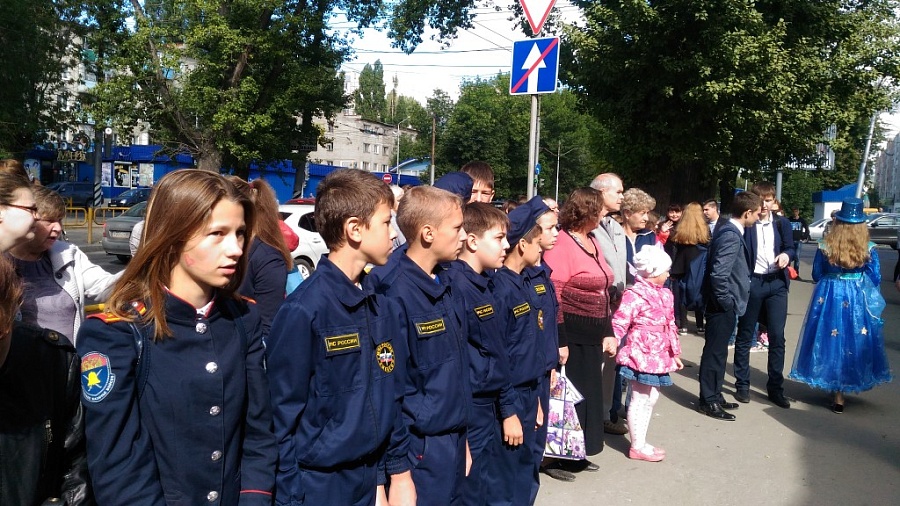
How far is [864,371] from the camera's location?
6.67m

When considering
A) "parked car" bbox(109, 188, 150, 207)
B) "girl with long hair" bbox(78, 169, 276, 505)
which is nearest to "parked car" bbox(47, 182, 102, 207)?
"parked car" bbox(109, 188, 150, 207)

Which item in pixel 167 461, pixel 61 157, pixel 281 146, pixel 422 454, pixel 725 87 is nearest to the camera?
pixel 167 461

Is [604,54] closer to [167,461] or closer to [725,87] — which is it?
[725,87]

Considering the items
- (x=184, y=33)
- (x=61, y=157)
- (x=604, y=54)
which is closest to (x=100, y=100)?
(x=184, y=33)

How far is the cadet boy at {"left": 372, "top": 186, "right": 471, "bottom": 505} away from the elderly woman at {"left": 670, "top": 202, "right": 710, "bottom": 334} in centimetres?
630

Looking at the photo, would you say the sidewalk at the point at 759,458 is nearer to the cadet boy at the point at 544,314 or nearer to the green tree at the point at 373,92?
the cadet boy at the point at 544,314

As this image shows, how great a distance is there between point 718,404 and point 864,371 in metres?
1.41

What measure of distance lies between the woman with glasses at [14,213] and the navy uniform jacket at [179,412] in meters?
1.09

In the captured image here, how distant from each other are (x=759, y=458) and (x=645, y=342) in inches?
50.4

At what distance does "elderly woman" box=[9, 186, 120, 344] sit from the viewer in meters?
3.08

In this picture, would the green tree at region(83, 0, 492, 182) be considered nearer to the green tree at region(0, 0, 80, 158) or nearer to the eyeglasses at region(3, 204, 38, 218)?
the green tree at region(0, 0, 80, 158)

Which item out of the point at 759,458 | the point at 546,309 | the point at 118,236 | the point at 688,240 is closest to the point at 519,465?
the point at 546,309

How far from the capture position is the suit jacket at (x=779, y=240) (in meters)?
6.94

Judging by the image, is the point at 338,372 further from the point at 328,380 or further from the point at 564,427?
the point at 564,427
